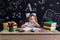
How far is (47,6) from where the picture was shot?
6.80 feet

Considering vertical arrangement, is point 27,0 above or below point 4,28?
above

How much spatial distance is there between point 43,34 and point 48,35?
66 millimetres

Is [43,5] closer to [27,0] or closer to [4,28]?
[27,0]

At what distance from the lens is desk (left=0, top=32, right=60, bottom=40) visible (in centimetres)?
164

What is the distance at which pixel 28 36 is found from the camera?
1653 mm

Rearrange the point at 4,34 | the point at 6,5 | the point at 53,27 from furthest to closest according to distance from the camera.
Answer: the point at 6,5, the point at 53,27, the point at 4,34

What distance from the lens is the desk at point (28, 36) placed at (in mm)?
1643

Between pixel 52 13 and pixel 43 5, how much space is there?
0.19m

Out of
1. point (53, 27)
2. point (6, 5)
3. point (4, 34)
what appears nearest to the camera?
point (4, 34)

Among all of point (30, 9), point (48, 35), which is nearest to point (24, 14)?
point (30, 9)

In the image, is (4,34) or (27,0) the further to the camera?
(27,0)

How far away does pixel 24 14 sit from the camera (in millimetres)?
2076

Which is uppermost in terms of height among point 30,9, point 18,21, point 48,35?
point 30,9

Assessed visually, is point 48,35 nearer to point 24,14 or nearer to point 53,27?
point 53,27
